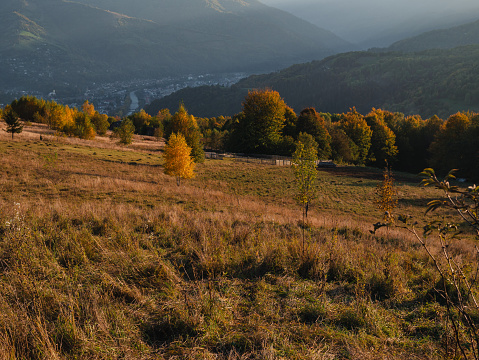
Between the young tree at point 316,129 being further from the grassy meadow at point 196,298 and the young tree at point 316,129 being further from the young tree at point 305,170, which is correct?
the grassy meadow at point 196,298

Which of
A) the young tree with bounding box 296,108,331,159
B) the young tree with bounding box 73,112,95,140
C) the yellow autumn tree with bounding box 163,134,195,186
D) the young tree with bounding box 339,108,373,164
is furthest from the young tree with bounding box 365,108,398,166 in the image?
the young tree with bounding box 73,112,95,140

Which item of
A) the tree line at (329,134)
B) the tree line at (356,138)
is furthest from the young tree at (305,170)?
the tree line at (356,138)

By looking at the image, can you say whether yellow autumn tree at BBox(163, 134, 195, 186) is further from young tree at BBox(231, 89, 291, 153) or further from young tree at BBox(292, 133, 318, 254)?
young tree at BBox(231, 89, 291, 153)

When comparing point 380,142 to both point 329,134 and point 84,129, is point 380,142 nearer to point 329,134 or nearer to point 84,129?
point 329,134

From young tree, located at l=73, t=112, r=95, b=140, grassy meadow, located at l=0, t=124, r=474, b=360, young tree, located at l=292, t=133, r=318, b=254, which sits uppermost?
young tree, located at l=73, t=112, r=95, b=140

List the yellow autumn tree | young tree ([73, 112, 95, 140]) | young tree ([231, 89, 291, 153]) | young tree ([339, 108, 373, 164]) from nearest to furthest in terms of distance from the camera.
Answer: the yellow autumn tree < young tree ([231, 89, 291, 153]) < young tree ([73, 112, 95, 140]) < young tree ([339, 108, 373, 164])

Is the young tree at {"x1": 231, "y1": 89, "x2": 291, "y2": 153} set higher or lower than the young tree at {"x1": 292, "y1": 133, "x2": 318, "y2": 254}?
higher

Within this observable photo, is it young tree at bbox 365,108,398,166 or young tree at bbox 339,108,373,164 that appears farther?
young tree at bbox 339,108,373,164

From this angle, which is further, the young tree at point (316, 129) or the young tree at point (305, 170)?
the young tree at point (316, 129)

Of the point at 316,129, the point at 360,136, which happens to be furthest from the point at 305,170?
the point at 360,136

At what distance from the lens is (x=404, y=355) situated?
9.75ft

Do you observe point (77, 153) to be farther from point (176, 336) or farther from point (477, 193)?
point (477, 193)

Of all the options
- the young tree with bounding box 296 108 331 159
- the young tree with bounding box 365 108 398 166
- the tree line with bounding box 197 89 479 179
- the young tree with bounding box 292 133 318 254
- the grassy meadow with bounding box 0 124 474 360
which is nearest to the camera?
the grassy meadow with bounding box 0 124 474 360

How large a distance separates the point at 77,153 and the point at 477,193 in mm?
39178
